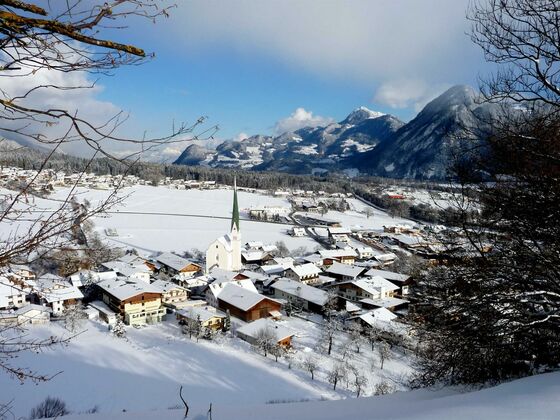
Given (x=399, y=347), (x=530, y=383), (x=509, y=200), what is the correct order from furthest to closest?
(x=399, y=347), (x=509, y=200), (x=530, y=383)

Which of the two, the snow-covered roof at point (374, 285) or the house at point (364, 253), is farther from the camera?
the house at point (364, 253)

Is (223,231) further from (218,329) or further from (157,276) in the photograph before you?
(218,329)

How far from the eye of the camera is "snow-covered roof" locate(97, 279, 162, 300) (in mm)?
18609

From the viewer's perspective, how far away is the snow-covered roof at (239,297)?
63.5ft

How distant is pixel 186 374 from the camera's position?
11945 millimetres

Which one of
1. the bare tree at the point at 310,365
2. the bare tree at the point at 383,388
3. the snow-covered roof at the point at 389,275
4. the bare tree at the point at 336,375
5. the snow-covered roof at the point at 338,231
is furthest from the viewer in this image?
the snow-covered roof at the point at 338,231

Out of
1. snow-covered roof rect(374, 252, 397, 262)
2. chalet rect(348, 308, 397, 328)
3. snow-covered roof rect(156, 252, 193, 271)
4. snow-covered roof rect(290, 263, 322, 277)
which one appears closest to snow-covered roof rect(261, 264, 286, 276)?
snow-covered roof rect(290, 263, 322, 277)

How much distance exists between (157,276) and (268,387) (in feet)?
59.4

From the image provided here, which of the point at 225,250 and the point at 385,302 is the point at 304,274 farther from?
the point at 385,302

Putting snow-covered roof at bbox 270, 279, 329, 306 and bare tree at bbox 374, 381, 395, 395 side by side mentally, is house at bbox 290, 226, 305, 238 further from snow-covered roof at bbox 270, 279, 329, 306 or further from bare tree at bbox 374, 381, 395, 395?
bare tree at bbox 374, 381, 395, 395

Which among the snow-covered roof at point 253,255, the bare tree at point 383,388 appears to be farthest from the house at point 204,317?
the snow-covered roof at point 253,255

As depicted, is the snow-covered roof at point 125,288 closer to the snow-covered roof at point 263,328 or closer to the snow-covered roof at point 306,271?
the snow-covered roof at point 263,328

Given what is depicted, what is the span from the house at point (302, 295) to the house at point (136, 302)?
299 inches

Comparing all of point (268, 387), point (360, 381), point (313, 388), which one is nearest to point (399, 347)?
point (360, 381)
